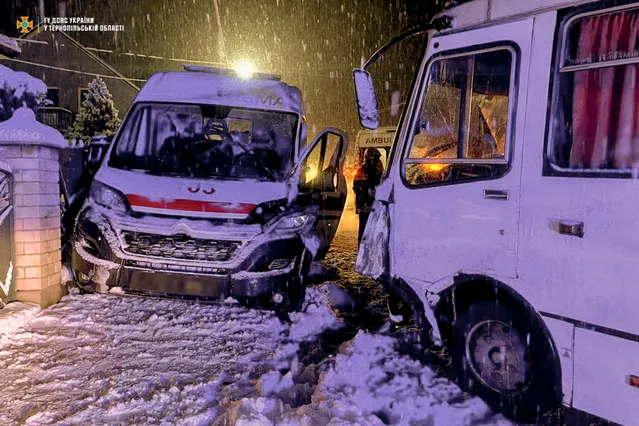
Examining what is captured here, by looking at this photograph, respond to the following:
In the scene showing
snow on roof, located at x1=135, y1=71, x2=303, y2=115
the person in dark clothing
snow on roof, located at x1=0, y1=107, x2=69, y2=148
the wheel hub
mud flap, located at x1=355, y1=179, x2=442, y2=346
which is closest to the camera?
the wheel hub

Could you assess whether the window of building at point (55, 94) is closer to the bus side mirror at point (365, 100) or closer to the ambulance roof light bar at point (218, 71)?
the ambulance roof light bar at point (218, 71)

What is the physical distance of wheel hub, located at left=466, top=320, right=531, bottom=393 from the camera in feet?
12.0

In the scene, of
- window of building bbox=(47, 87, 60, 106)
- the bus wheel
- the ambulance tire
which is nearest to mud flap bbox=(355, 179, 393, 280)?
the bus wheel

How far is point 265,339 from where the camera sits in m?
5.33

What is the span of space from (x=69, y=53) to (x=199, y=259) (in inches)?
1349

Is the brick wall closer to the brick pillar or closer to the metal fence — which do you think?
the brick pillar

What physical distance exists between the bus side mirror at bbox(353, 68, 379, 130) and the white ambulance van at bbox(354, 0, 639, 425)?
1 cm

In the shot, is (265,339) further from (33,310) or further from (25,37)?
(25,37)

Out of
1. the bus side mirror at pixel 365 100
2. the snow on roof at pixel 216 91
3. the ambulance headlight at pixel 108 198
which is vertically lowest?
the ambulance headlight at pixel 108 198

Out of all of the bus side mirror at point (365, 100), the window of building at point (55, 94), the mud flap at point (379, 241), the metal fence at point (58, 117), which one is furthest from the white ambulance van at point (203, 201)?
the window of building at point (55, 94)

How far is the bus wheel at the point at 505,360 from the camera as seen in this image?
3508 millimetres

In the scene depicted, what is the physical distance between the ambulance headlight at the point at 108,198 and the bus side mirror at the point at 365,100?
2.84m

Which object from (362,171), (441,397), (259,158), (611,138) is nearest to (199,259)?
(259,158)

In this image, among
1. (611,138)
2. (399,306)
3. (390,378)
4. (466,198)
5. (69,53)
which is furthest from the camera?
(69,53)
